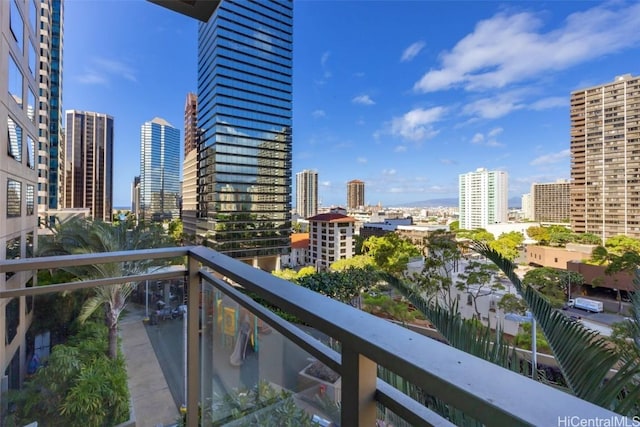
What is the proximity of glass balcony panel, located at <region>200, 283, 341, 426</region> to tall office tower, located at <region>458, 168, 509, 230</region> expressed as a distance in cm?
3134

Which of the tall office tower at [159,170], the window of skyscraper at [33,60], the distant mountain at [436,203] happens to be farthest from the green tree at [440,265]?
the distant mountain at [436,203]

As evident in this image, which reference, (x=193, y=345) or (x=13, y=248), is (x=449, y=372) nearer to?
(x=193, y=345)

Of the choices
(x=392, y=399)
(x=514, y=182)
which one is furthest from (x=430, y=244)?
(x=514, y=182)

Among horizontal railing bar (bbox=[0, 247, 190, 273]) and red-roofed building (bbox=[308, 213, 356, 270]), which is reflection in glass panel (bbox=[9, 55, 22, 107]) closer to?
horizontal railing bar (bbox=[0, 247, 190, 273])

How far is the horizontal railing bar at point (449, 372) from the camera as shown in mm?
260

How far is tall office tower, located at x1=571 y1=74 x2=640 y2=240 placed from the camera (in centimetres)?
1359

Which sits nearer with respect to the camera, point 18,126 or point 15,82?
point 15,82

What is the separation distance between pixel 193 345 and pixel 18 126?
7.12 metres

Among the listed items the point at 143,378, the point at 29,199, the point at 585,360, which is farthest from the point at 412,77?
the point at 585,360

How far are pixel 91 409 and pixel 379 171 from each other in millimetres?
43280

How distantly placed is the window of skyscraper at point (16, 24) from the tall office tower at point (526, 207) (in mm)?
37905

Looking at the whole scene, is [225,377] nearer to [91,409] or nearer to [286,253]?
[91,409]

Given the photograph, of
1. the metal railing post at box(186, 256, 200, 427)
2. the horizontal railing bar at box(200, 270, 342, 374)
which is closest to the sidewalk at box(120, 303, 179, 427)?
the metal railing post at box(186, 256, 200, 427)

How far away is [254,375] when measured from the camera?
97 centimetres
